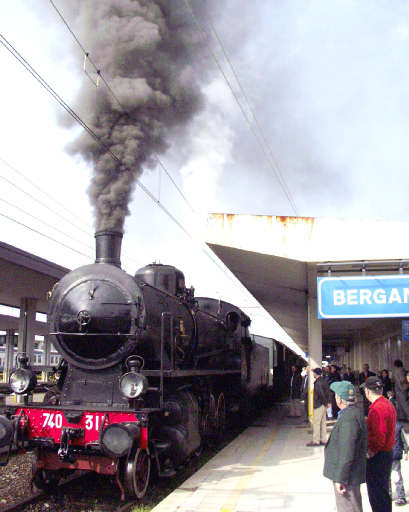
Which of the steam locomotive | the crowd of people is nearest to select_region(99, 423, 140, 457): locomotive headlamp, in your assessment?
the steam locomotive

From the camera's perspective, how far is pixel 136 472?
635 cm

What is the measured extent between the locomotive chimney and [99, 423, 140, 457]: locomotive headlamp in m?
2.55

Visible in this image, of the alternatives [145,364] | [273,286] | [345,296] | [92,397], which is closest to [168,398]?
[145,364]

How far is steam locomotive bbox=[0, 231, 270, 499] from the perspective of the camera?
631 cm

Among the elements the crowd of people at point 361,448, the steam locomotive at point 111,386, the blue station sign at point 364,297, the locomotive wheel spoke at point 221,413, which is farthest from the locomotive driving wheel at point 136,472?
the locomotive wheel spoke at point 221,413

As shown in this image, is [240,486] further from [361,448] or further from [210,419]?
[210,419]

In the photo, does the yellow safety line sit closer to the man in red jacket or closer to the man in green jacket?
the man in red jacket

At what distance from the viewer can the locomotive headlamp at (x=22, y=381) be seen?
7230mm

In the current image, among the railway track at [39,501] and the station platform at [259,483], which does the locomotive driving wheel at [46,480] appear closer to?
the railway track at [39,501]

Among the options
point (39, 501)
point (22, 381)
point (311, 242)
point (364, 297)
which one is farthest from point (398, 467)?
point (22, 381)

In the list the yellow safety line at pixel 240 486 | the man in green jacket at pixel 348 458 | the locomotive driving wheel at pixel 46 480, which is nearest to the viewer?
the man in green jacket at pixel 348 458

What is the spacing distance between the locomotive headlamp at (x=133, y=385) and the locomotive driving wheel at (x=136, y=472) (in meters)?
0.66

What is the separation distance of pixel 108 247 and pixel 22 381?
2.21 metres

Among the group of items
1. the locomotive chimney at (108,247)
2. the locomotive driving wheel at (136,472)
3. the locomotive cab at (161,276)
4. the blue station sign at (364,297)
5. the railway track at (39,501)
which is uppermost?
the locomotive chimney at (108,247)
